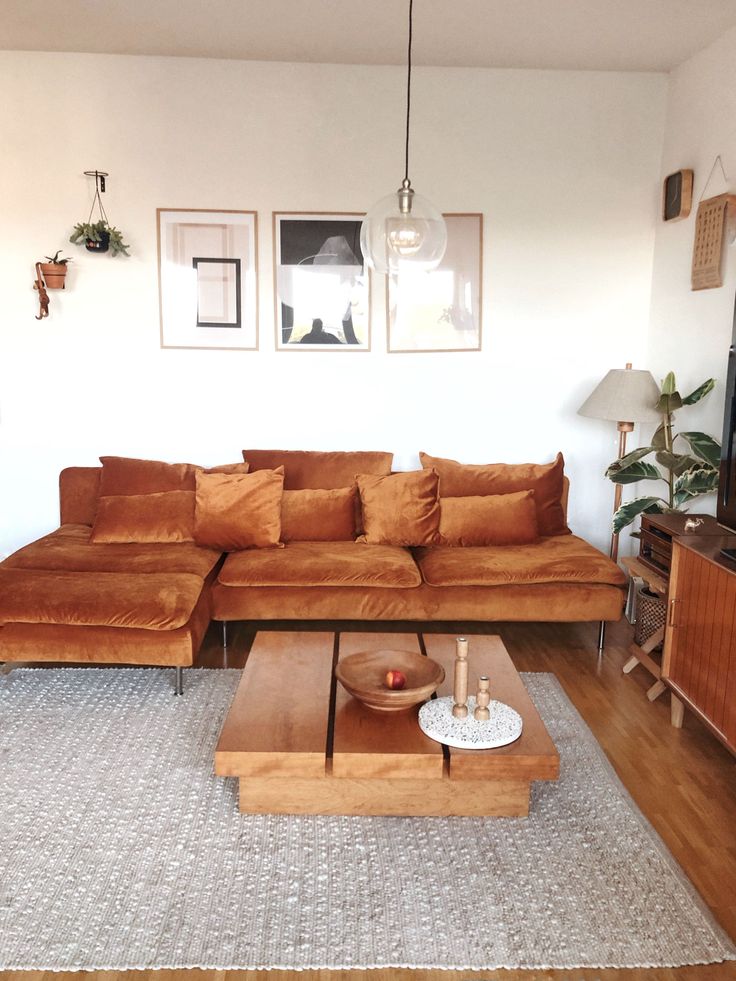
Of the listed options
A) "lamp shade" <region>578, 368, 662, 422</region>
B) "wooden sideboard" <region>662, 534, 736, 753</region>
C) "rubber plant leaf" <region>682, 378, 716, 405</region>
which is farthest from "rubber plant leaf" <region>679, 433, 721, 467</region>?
"wooden sideboard" <region>662, 534, 736, 753</region>

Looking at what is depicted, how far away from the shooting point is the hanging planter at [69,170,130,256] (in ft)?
13.8

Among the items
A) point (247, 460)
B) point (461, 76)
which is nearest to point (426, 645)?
point (247, 460)

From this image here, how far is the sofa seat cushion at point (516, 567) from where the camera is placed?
12.0 ft

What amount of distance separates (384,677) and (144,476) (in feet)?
6.69

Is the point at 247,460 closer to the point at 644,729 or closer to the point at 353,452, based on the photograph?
the point at 353,452

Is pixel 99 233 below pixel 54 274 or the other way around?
the other way around

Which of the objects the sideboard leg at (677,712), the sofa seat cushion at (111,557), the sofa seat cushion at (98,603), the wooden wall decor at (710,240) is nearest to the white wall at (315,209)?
the wooden wall decor at (710,240)

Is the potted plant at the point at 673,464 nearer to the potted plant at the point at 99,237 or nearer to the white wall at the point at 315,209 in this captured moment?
the white wall at the point at 315,209

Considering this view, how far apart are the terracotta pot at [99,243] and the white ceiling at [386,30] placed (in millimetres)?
902

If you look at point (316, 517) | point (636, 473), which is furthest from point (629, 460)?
point (316, 517)

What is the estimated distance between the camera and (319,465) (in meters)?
4.23

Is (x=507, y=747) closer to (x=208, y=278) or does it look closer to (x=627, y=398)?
(x=627, y=398)

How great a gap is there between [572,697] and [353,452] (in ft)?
5.55

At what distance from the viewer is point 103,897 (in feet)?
6.90
